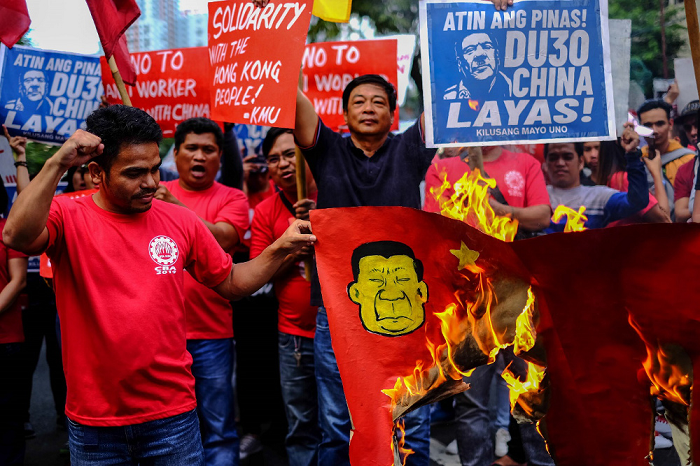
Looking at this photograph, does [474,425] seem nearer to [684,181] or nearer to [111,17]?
[684,181]

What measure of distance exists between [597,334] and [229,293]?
1486mm

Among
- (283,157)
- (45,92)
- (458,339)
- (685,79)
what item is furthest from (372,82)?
(45,92)

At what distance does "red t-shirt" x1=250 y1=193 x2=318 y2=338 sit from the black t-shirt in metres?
0.46

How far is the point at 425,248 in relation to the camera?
2.53 meters

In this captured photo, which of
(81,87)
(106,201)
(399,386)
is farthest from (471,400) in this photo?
(81,87)

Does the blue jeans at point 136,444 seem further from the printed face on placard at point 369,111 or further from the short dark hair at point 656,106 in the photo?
the short dark hair at point 656,106

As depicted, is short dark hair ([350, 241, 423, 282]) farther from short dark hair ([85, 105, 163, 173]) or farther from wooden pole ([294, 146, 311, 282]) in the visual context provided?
wooden pole ([294, 146, 311, 282])

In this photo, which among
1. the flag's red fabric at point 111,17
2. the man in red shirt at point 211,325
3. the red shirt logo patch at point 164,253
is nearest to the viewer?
the red shirt logo patch at point 164,253

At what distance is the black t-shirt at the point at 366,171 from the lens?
10.8 feet

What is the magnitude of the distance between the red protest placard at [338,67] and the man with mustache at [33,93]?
2.06m

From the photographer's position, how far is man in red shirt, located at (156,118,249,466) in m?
3.75

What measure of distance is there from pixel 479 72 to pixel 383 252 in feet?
3.94

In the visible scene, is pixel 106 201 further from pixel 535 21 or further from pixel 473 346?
pixel 535 21

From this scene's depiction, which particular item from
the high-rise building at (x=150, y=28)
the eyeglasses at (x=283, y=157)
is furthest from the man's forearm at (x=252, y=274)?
the high-rise building at (x=150, y=28)
